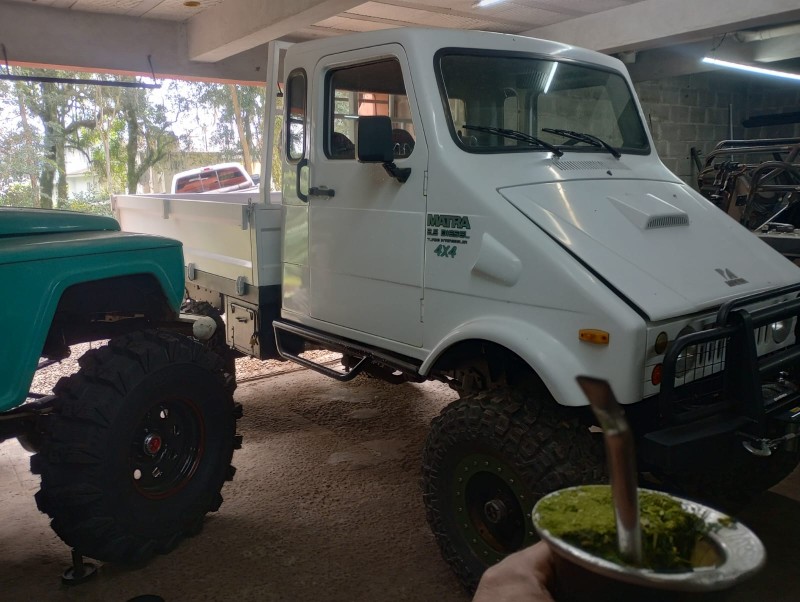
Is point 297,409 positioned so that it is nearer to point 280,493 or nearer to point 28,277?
point 280,493

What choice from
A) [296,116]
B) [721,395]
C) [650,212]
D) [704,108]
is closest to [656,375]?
[721,395]

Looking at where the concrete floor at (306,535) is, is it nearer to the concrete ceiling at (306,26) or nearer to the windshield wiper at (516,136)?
the windshield wiper at (516,136)

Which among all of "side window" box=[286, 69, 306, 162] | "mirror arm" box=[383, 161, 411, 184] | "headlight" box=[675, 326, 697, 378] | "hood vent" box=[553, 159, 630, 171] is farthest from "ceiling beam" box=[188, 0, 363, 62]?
"headlight" box=[675, 326, 697, 378]

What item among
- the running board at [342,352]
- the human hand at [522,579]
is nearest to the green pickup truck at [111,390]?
the running board at [342,352]

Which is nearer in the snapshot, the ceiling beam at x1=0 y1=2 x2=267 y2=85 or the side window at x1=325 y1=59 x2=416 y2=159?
the side window at x1=325 y1=59 x2=416 y2=159

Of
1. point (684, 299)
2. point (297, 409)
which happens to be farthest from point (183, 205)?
point (684, 299)

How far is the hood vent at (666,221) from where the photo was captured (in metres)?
2.90

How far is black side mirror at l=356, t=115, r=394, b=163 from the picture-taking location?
304 cm

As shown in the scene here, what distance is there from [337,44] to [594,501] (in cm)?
295

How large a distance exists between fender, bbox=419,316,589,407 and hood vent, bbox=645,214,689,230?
2.29 ft

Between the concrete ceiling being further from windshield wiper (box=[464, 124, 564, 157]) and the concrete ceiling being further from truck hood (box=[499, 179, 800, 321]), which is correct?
truck hood (box=[499, 179, 800, 321])

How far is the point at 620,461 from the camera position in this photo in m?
0.91

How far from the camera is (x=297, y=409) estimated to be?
5238mm

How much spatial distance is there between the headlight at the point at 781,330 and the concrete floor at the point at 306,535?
1.03 m
